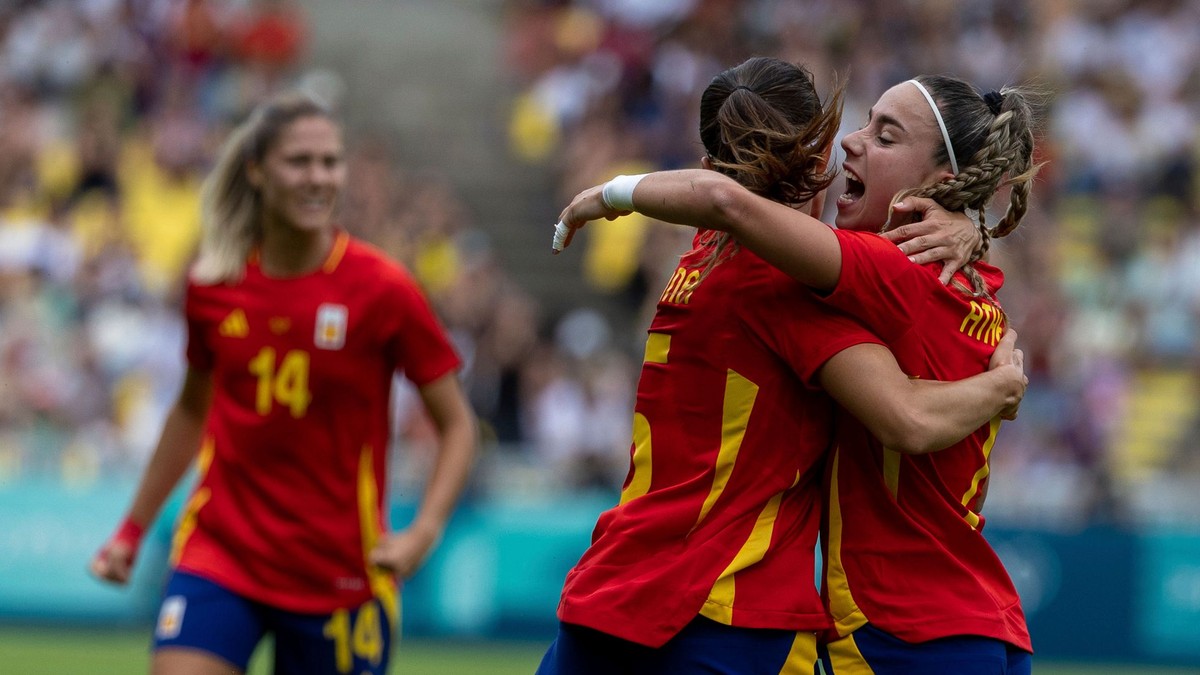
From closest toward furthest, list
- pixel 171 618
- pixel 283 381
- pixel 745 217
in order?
pixel 745 217 < pixel 171 618 < pixel 283 381

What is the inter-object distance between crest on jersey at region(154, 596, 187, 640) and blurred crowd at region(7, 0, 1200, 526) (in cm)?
660

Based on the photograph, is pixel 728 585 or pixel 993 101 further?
pixel 993 101

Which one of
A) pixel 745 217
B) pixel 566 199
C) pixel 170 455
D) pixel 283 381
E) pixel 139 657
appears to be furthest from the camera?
pixel 566 199

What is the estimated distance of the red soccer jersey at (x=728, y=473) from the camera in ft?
12.1

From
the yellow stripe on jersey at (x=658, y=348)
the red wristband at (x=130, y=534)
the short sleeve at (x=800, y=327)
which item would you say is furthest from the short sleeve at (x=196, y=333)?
the short sleeve at (x=800, y=327)

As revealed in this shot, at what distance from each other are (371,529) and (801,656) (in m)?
2.17

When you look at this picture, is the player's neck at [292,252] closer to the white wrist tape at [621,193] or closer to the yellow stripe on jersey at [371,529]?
the yellow stripe on jersey at [371,529]

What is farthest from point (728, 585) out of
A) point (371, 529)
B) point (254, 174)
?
point (254, 174)

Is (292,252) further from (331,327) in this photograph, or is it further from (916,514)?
(916,514)

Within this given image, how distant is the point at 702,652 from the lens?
12.1 feet

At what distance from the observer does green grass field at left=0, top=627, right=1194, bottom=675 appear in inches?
408

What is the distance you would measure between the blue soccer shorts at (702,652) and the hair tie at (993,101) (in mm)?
1292

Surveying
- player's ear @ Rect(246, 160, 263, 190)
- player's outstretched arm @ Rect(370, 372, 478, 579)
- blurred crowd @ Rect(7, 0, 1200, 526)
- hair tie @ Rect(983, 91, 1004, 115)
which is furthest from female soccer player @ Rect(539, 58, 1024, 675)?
blurred crowd @ Rect(7, 0, 1200, 526)

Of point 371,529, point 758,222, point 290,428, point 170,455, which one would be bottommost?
point 371,529
